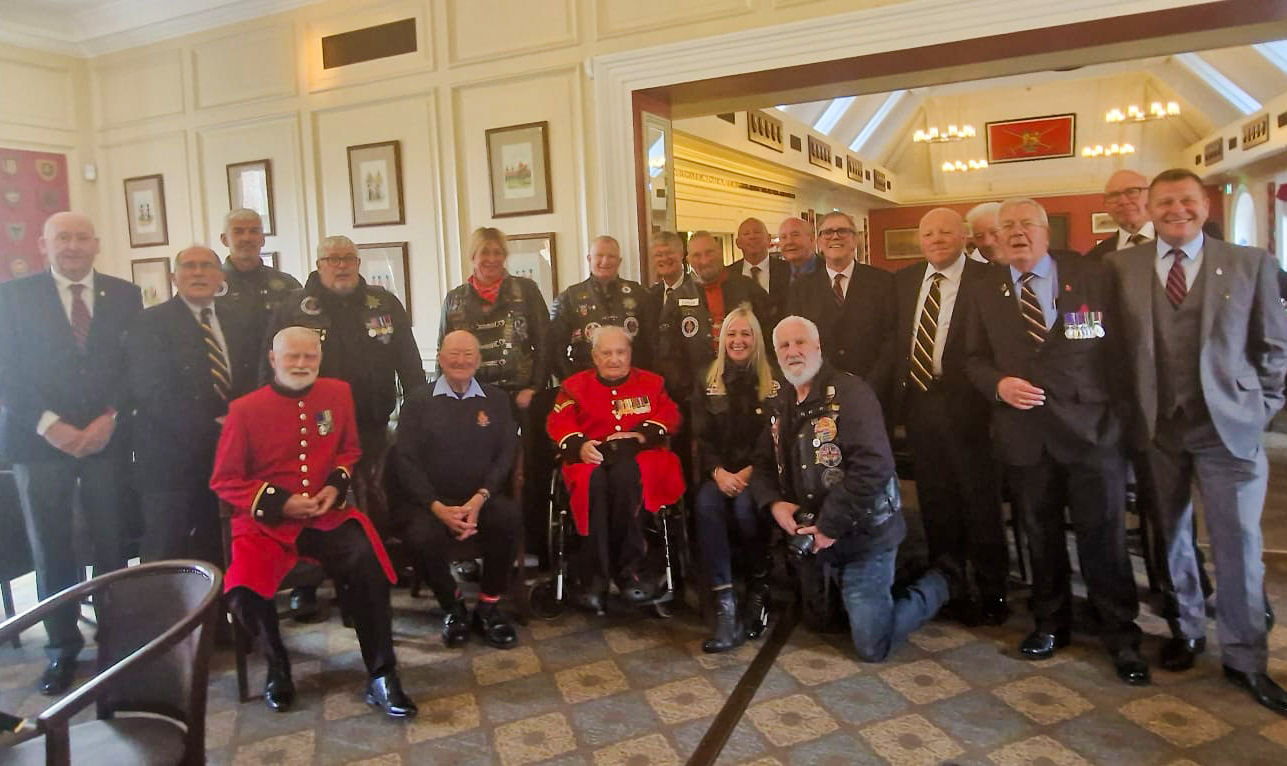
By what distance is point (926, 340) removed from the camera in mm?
3244

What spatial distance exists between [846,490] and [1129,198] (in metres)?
1.80

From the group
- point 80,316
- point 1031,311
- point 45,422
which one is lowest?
point 45,422

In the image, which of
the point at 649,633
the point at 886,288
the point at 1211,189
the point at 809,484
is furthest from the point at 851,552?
the point at 1211,189

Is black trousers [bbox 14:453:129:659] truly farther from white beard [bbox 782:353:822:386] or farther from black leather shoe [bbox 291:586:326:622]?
white beard [bbox 782:353:822:386]

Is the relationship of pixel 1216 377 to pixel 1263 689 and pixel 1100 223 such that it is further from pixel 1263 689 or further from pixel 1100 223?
pixel 1100 223

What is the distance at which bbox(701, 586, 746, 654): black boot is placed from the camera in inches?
122

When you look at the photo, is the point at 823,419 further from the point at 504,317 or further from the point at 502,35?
the point at 502,35

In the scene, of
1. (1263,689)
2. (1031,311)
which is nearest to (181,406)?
(1031,311)

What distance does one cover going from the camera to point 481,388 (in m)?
3.44

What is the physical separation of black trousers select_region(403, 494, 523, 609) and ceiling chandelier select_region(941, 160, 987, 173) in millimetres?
13686

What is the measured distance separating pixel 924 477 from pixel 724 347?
0.92m

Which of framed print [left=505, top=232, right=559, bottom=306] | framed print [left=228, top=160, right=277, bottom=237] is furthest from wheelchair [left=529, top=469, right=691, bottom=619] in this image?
framed print [left=228, top=160, right=277, bottom=237]

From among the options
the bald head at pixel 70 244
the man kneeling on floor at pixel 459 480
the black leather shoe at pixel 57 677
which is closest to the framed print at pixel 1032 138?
the man kneeling on floor at pixel 459 480

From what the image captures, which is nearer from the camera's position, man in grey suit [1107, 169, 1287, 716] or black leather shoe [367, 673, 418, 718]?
man in grey suit [1107, 169, 1287, 716]
